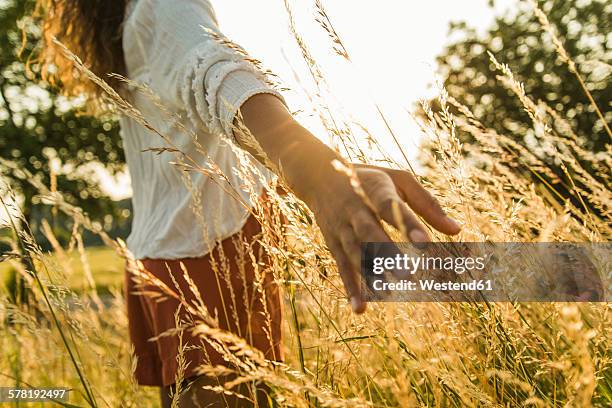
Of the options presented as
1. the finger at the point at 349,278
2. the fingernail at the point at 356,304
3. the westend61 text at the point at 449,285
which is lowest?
the fingernail at the point at 356,304

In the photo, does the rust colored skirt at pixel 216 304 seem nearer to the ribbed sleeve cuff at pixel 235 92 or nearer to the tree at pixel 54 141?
the ribbed sleeve cuff at pixel 235 92

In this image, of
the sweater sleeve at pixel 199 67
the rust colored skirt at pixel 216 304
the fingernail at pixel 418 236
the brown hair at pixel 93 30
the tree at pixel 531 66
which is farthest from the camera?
the tree at pixel 531 66

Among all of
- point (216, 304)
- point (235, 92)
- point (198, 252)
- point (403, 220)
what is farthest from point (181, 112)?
point (403, 220)

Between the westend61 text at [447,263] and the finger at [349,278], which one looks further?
the westend61 text at [447,263]

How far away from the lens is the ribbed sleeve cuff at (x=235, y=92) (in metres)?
1.11

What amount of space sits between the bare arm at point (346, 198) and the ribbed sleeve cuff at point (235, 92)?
13 centimetres

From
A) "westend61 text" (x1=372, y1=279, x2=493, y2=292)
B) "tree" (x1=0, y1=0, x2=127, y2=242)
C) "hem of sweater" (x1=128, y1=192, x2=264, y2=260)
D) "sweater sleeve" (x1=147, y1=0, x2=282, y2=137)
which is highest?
"tree" (x1=0, y1=0, x2=127, y2=242)

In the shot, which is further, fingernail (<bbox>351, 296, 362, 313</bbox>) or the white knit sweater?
the white knit sweater

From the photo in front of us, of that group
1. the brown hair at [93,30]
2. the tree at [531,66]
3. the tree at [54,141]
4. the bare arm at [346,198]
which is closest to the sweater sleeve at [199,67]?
the bare arm at [346,198]

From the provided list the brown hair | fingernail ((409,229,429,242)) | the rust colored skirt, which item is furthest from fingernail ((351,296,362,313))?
the brown hair

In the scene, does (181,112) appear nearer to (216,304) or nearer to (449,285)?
(216,304)

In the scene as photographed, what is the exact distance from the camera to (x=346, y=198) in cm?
75

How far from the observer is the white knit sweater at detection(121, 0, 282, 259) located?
4.04ft

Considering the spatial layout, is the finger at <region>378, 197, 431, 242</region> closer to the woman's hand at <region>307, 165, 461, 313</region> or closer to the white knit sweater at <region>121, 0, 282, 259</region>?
the woman's hand at <region>307, 165, 461, 313</region>
